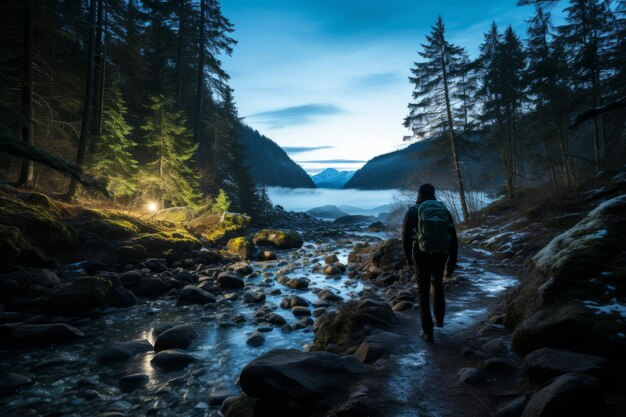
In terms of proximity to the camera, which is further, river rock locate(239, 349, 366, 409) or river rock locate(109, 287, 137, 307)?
river rock locate(109, 287, 137, 307)

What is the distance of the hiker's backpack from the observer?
4.48 meters

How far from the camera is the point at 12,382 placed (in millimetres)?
4227

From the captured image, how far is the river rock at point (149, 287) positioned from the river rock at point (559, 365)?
962 centimetres

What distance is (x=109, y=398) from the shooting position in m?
4.03

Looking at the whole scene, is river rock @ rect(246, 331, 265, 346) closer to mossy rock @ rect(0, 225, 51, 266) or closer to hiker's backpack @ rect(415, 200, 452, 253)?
hiker's backpack @ rect(415, 200, 452, 253)

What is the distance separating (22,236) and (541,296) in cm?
1329

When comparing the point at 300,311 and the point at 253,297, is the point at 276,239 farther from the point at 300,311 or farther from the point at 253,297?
the point at 300,311

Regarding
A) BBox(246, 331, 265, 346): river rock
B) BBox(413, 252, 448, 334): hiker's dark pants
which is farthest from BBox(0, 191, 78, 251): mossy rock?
BBox(413, 252, 448, 334): hiker's dark pants

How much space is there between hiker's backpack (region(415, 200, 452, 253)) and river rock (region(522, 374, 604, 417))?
7.83 ft

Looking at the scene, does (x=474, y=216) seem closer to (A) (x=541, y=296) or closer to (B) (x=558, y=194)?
(B) (x=558, y=194)

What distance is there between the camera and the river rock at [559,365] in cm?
242

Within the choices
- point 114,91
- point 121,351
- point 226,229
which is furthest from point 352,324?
point 114,91

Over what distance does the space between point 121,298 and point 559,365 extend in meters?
9.37

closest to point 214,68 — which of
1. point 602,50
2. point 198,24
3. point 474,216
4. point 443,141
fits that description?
point 198,24
